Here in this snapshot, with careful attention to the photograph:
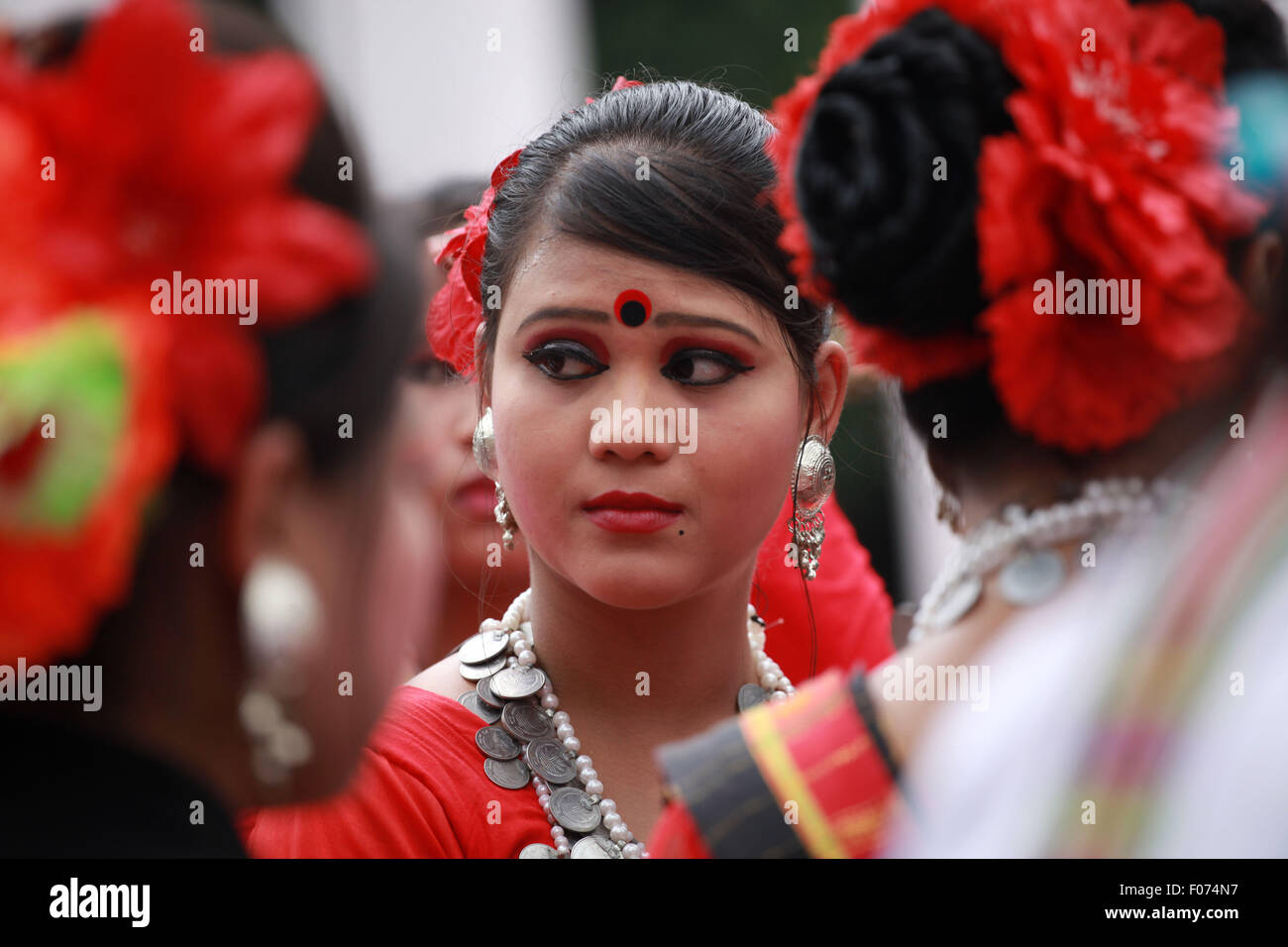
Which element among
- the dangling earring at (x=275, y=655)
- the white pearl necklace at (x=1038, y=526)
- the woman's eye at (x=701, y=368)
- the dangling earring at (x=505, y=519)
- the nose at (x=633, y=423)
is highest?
the woman's eye at (x=701, y=368)

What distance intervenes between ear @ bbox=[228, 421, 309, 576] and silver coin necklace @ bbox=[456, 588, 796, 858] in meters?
0.75

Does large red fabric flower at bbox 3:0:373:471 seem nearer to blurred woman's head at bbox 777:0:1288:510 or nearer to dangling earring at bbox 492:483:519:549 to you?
blurred woman's head at bbox 777:0:1288:510

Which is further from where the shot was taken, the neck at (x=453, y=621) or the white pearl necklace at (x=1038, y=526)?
the neck at (x=453, y=621)

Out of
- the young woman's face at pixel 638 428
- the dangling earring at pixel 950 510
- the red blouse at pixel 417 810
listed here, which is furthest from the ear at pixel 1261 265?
the red blouse at pixel 417 810

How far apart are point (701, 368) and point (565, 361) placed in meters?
0.19

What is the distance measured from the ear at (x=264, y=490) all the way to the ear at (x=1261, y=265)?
867 millimetres

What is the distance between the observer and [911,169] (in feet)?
3.99

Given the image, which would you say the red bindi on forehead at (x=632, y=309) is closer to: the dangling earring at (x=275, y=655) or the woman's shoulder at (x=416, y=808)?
the woman's shoulder at (x=416, y=808)

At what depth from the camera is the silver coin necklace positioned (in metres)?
1.87

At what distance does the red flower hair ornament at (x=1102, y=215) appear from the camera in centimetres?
122

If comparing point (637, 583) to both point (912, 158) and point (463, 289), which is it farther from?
point (912, 158)

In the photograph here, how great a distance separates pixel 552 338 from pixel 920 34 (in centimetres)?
78
